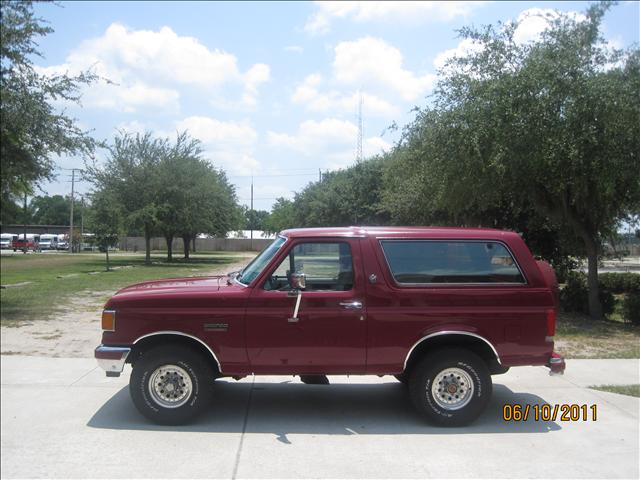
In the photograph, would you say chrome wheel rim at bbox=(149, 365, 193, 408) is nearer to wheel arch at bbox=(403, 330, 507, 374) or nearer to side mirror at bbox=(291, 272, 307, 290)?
side mirror at bbox=(291, 272, 307, 290)

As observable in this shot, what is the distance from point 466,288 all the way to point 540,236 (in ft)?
54.8

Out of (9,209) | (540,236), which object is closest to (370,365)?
(9,209)

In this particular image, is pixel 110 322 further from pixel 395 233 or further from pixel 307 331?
pixel 395 233

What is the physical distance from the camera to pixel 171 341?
5.76 m

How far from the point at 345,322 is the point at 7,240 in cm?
296

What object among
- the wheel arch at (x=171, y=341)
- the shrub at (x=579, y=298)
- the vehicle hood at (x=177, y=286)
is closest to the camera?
the wheel arch at (x=171, y=341)

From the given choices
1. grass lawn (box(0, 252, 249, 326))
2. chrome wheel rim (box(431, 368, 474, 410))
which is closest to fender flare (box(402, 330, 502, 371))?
chrome wheel rim (box(431, 368, 474, 410))

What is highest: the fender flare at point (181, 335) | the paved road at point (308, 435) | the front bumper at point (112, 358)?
the fender flare at point (181, 335)

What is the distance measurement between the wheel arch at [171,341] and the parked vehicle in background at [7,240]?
1555 millimetres

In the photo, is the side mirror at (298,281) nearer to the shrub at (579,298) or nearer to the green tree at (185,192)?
the shrub at (579,298)

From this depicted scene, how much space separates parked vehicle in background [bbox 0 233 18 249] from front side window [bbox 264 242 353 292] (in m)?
2.27

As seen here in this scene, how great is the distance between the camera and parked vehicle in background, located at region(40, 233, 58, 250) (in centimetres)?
542

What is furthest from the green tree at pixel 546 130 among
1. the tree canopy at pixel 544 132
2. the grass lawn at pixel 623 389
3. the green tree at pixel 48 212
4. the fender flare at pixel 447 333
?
the green tree at pixel 48 212

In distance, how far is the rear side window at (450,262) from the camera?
19.3 feet
